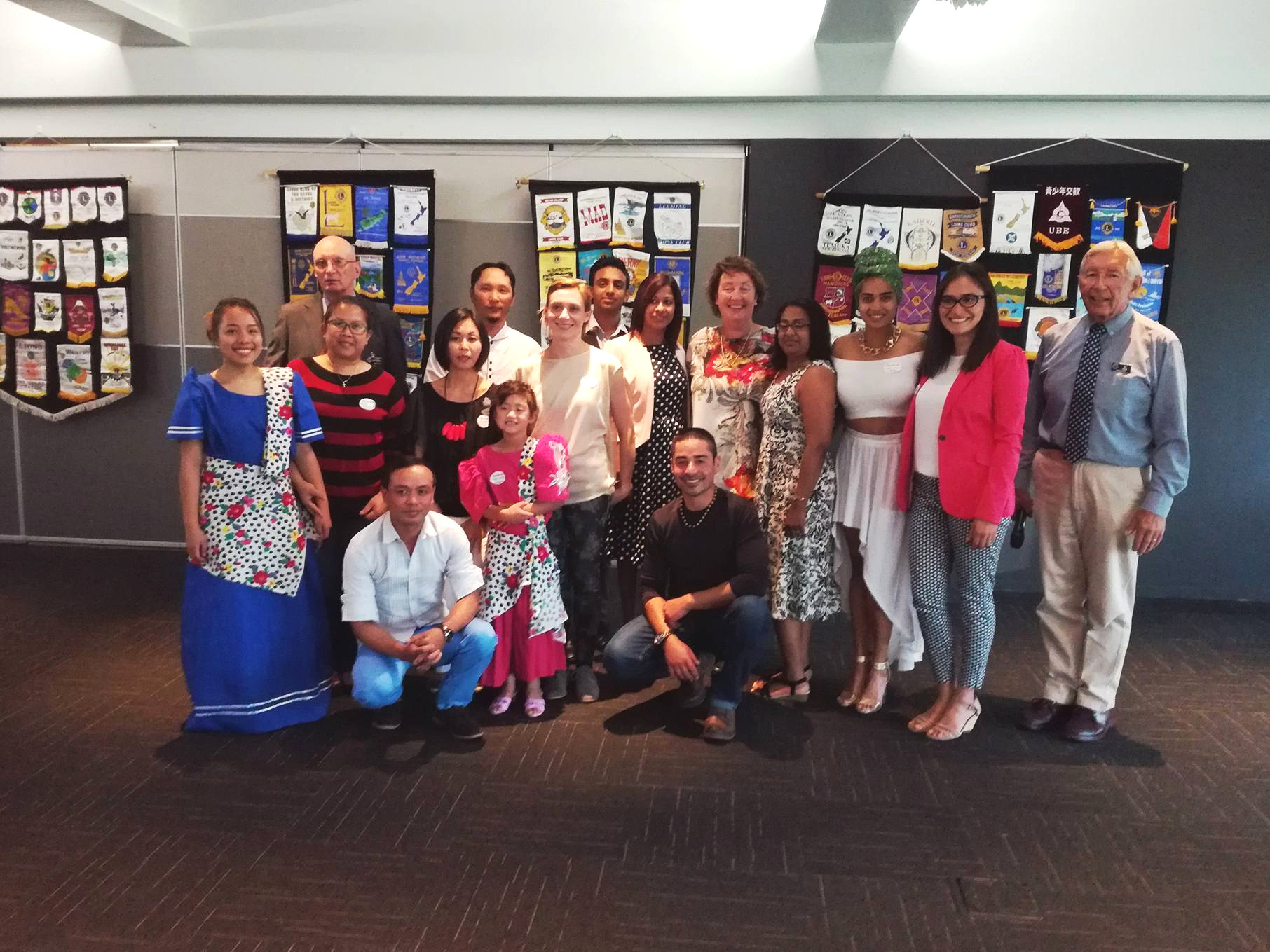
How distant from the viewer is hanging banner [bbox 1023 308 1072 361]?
440 centimetres

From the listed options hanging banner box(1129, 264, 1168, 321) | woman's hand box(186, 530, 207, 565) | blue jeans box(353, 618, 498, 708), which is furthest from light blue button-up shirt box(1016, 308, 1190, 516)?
woman's hand box(186, 530, 207, 565)

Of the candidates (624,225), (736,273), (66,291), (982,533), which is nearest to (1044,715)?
(982,533)

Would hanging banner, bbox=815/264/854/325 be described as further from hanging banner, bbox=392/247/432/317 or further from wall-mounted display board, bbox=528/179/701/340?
hanging banner, bbox=392/247/432/317

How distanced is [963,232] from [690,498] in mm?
2399

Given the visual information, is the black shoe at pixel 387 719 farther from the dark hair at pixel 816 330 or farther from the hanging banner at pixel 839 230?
the hanging banner at pixel 839 230

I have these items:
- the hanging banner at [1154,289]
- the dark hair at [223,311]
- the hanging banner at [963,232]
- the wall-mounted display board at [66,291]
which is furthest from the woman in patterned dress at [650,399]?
the wall-mounted display board at [66,291]

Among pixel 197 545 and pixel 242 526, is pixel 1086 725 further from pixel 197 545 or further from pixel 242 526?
pixel 197 545

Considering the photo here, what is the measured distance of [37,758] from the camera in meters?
2.71

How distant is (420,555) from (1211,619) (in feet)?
12.3

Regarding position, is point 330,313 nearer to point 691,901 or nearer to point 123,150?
point 691,901

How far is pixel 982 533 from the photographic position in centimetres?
274

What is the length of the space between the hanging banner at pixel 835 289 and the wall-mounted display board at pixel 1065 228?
0.68m

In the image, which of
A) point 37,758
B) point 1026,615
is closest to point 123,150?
point 37,758

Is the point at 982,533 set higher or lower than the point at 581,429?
lower
